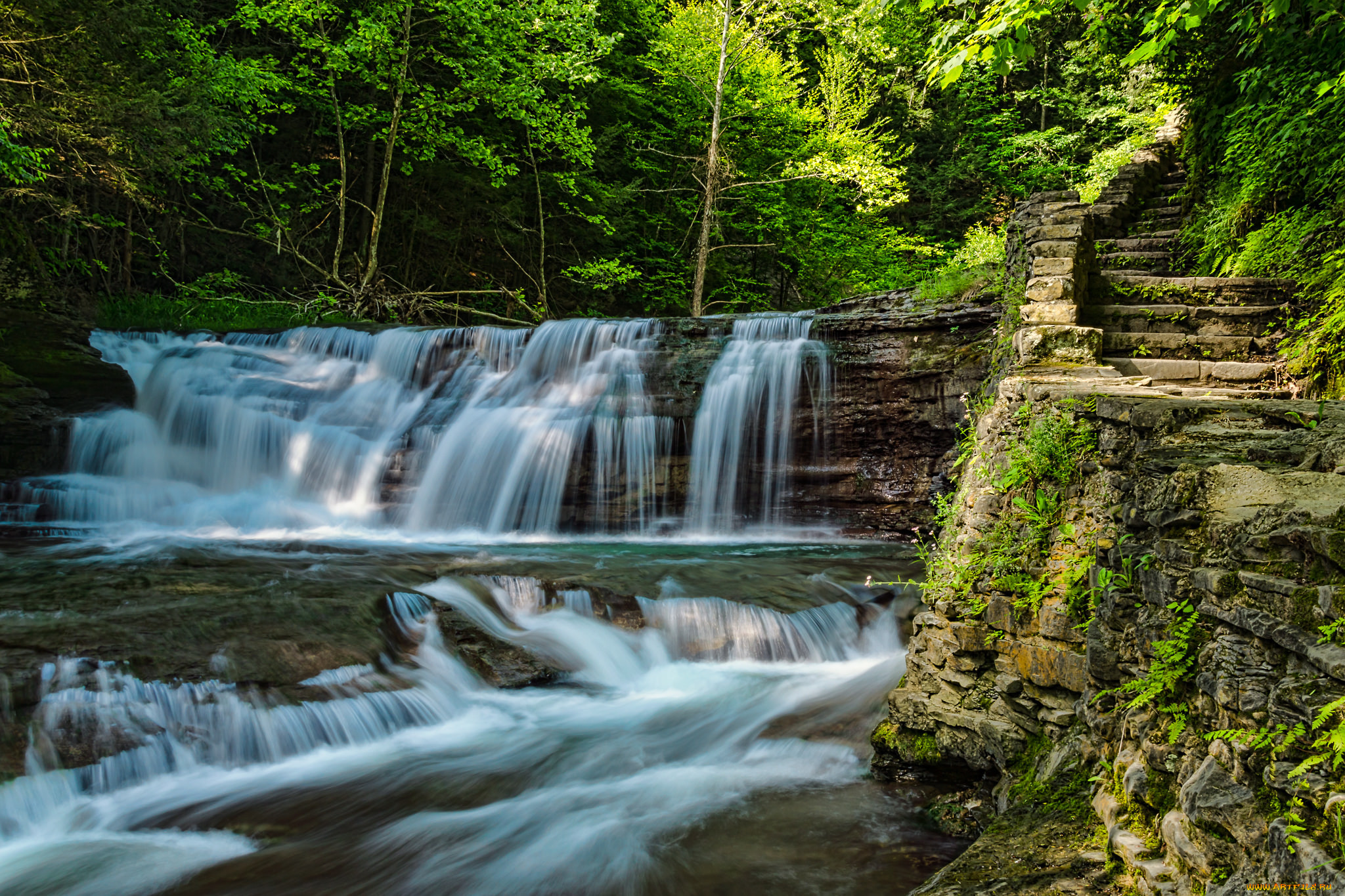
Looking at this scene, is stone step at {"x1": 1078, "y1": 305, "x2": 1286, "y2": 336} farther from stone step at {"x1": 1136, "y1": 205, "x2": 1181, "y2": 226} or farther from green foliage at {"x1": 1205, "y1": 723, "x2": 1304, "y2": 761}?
green foliage at {"x1": 1205, "y1": 723, "x2": 1304, "y2": 761}

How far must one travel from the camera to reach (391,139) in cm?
1559

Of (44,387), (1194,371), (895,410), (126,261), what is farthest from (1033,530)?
(126,261)

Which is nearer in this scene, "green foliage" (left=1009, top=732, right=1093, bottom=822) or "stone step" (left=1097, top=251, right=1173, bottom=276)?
"green foliage" (left=1009, top=732, right=1093, bottom=822)

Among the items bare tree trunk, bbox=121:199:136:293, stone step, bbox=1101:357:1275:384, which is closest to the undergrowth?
stone step, bbox=1101:357:1275:384

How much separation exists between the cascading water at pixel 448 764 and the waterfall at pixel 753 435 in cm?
382

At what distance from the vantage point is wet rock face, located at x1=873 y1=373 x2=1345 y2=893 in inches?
81.4

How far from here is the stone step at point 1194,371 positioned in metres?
6.11

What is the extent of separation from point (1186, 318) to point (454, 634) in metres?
6.82

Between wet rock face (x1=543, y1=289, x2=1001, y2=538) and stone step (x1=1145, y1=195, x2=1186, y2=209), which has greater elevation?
stone step (x1=1145, y1=195, x2=1186, y2=209)

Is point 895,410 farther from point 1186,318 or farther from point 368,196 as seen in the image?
point 368,196

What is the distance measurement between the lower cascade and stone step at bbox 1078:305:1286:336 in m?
4.15

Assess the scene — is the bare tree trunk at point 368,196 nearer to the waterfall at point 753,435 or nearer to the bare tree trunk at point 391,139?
the bare tree trunk at point 391,139

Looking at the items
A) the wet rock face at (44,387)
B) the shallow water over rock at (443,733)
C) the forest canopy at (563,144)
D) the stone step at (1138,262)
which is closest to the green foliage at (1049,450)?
the shallow water over rock at (443,733)

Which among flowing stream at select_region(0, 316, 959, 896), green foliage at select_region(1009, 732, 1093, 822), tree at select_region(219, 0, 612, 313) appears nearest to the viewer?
green foliage at select_region(1009, 732, 1093, 822)
